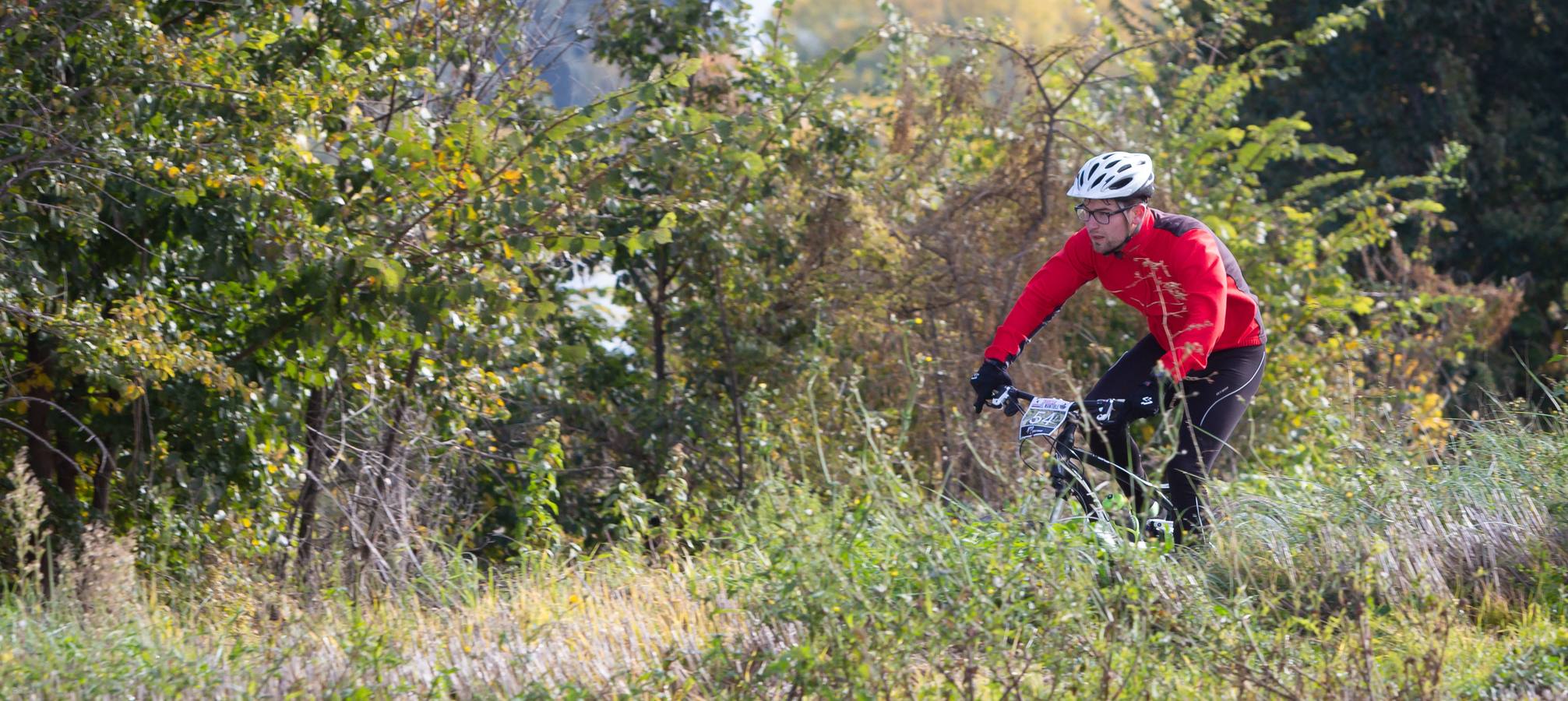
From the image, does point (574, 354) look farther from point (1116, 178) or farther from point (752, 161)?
point (1116, 178)

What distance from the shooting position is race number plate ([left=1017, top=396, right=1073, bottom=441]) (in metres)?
4.66

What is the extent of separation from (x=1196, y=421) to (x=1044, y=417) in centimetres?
75

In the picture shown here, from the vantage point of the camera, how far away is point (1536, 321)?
15.3 meters

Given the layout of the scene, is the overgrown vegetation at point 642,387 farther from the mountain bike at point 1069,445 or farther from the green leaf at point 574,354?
the mountain bike at point 1069,445

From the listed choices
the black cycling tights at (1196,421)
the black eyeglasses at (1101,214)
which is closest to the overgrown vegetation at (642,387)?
the black cycling tights at (1196,421)

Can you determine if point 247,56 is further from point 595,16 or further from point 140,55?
point 595,16

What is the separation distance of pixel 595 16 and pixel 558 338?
6.24 feet

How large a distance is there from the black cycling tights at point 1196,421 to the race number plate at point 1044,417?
0.94 ft

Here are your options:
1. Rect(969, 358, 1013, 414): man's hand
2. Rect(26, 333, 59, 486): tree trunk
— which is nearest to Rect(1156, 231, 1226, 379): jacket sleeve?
Rect(969, 358, 1013, 414): man's hand

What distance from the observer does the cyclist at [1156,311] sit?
4898 mm

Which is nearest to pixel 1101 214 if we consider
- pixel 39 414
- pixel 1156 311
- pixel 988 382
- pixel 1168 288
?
pixel 1156 311

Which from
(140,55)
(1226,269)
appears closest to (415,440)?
(140,55)

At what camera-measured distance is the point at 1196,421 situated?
204 inches

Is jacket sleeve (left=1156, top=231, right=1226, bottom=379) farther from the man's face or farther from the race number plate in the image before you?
the race number plate
